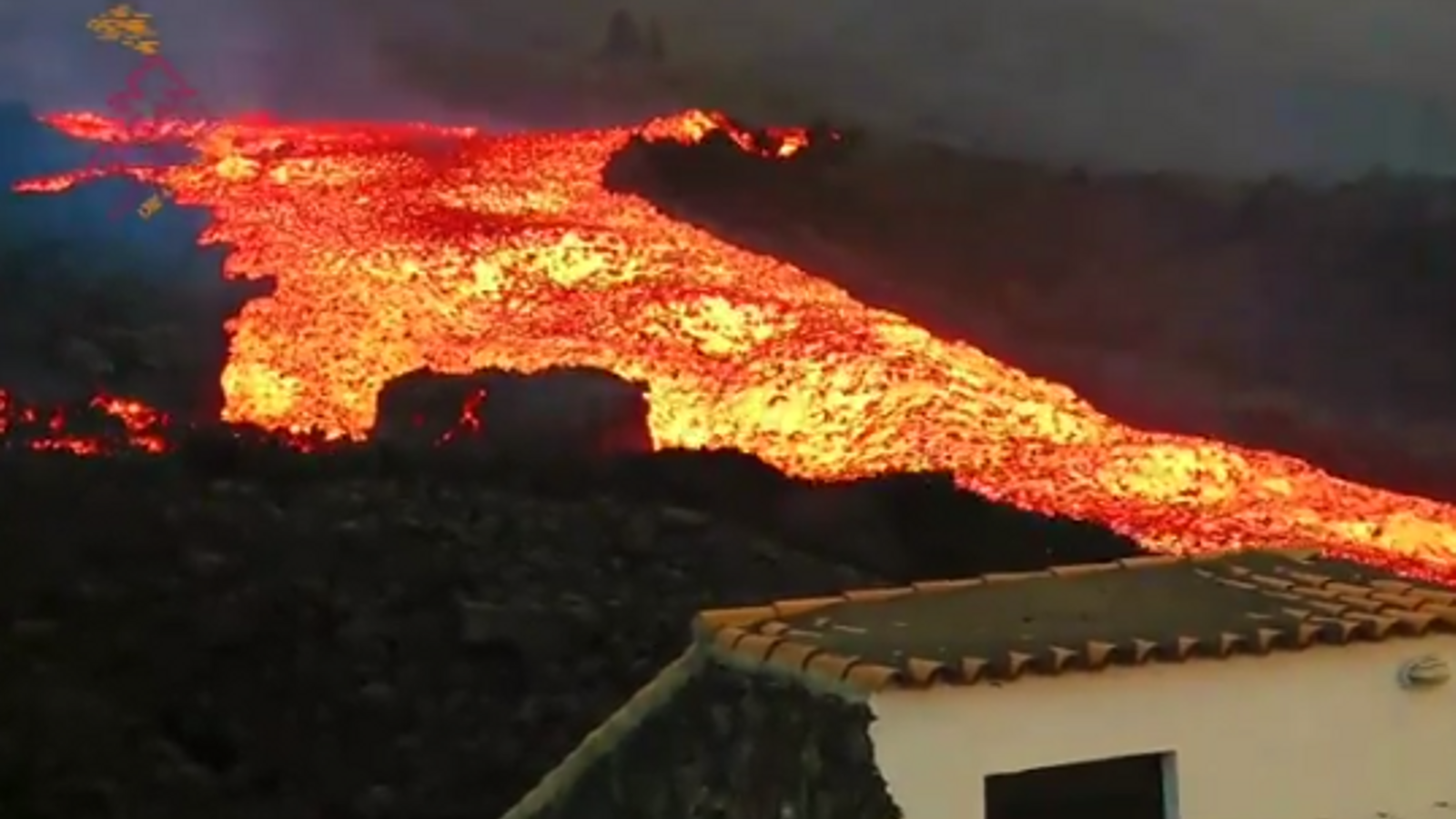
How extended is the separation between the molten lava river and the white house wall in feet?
6.88

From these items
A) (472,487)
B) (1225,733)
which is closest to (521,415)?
(472,487)

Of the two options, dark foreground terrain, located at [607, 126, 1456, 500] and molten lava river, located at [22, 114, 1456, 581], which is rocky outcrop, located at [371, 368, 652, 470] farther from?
dark foreground terrain, located at [607, 126, 1456, 500]

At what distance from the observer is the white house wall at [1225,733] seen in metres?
4.25

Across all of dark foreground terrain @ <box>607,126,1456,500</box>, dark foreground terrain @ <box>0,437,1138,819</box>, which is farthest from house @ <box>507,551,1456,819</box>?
dark foreground terrain @ <box>607,126,1456,500</box>

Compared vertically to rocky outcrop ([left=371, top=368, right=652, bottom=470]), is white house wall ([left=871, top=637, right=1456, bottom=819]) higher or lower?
lower

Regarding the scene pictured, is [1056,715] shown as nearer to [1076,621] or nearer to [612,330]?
[1076,621]

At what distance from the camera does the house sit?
425cm

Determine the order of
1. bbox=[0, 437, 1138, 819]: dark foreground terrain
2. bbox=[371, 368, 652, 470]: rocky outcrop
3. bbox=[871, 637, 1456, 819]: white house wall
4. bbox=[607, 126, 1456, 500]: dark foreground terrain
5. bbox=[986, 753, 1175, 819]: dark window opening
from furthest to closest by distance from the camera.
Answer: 1. bbox=[607, 126, 1456, 500]: dark foreground terrain
2. bbox=[371, 368, 652, 470]: rocky outcrop
3. bbox=[0, 437, 1138, 819]: dark foreground terrain
4. bbox=[986, 753, 1175, 819]: dark window opening
5. bbox=[871, 637, 1456, 819]: white house wall

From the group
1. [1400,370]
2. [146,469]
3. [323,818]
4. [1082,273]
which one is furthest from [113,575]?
[1400,370]

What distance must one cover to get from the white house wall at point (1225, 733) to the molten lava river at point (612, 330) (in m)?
2.10

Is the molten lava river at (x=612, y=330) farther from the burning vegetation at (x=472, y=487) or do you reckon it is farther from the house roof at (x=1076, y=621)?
the house roof at (x=1076, y=621)

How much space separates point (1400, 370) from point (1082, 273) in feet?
4.37

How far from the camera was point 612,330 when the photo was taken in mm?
6469

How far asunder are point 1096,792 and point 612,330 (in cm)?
256
